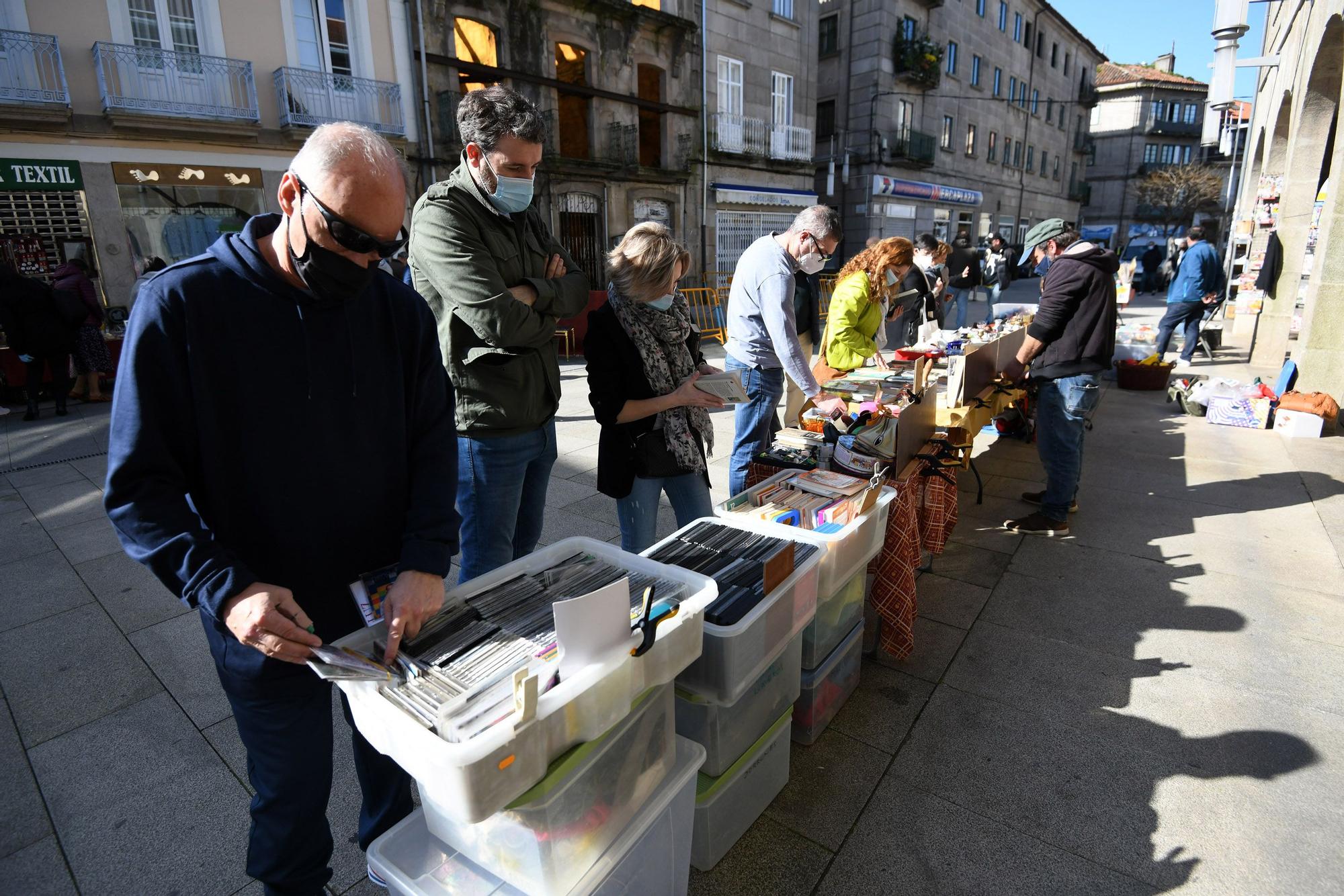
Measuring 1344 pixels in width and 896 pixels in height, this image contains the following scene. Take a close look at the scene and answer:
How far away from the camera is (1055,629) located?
10.9 feet

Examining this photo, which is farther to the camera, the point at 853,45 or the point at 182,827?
the point at 853,45

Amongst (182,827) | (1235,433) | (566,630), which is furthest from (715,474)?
(1235,433)

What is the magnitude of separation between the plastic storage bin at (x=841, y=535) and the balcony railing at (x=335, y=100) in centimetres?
1135

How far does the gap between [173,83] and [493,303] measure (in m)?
11.9

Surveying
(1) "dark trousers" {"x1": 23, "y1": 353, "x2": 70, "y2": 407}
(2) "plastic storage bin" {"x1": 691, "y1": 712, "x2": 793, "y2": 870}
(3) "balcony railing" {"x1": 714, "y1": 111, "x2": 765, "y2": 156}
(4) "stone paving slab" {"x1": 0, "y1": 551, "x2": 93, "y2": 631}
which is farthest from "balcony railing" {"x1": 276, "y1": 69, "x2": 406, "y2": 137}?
(2) "plastic storage bin" {"x1": 691, "y1": 712, "x2": 793, "y2": 870}

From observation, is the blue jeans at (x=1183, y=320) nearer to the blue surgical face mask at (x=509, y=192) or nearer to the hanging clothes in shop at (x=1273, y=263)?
the hanging clothes in shop at (x=1273, y=263)

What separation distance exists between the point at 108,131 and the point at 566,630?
12.7 m

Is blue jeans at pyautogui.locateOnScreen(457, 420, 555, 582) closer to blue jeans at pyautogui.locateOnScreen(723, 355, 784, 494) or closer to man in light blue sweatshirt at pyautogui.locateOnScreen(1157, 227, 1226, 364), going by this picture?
blue jeans at pyautogui.locateOnScreen(723, 355, 784, 494)

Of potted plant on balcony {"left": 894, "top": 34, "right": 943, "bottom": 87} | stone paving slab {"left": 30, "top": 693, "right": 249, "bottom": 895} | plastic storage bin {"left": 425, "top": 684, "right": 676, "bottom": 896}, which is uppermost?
potted plant on balcony {"left": 894, "top": 34, "right": 943, "bottom": 87}

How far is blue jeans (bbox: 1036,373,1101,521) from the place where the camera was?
4.18 metres

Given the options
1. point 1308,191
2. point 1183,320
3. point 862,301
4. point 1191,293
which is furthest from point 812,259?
point 1308,191

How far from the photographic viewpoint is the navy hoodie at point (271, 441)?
1293 millimetres

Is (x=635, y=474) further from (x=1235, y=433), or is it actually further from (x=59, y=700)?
(x=1235, y=433)

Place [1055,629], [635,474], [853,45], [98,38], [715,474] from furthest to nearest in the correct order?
[853,45] → [98,38] → [715,474] → [1055,629] → [635,474]
